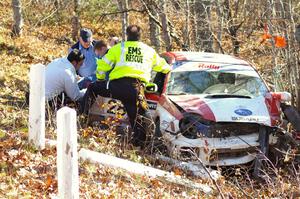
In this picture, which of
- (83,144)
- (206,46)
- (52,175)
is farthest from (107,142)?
(206,46)

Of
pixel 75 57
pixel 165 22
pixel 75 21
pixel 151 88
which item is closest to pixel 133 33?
pixel 151 88

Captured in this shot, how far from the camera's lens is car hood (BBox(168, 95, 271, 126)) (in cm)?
752

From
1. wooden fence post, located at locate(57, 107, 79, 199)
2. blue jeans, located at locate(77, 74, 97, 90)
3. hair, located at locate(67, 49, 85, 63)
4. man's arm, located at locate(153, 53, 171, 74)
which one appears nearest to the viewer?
wooden fence post, located at locate(57, 107, 79, 199)

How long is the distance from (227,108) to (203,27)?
21.8 ft

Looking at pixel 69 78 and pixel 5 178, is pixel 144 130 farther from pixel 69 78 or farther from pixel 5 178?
pixel 5 178

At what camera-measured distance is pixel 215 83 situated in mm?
8719

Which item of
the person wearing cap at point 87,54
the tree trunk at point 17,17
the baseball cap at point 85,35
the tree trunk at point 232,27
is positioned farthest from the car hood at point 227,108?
the tree trunk at point 17,17

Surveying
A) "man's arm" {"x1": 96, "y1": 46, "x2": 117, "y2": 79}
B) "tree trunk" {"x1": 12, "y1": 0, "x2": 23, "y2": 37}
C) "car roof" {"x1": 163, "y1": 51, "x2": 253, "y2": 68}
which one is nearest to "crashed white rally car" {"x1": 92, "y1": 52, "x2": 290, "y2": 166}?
"car roof" {"x1": 163, "y1": 51, "x2": 253, "y2": 68}

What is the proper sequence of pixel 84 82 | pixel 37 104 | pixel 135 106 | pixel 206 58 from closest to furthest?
pixel 37 104 < pixel 135 106 < pixel 206 58 < pixel 84 82

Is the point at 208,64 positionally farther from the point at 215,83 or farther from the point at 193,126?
the point at 193,126

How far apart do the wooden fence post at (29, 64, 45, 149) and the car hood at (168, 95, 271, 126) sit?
2466 mm

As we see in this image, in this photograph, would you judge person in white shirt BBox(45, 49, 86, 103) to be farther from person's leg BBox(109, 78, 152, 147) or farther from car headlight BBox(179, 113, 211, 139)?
car headlight BBox(179, 113, 211, 139)

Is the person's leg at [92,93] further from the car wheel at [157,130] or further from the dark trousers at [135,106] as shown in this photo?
the car wheel at [157,130]

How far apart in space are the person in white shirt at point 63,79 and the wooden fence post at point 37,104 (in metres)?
2.61
